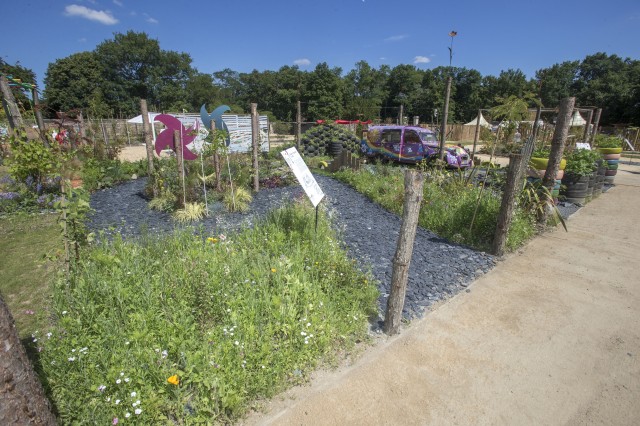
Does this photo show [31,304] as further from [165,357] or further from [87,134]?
[87,134]

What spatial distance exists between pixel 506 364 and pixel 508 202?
2597mm

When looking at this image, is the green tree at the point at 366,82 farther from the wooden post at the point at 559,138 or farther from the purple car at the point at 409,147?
the wooden post at the point at 559,138

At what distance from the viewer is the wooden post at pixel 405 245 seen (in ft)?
9.15

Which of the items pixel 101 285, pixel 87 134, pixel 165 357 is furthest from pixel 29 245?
pixel 87 134

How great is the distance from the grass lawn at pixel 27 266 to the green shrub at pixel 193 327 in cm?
49

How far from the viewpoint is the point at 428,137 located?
11930 millimetres

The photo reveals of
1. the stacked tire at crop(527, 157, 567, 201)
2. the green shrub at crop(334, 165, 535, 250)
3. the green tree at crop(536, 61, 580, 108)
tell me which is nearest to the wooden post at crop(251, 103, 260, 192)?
the green shrub at crop(334, 165, 535, 250)

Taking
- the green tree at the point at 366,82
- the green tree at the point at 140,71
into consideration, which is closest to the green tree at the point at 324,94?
the green tree at the point at 366,82

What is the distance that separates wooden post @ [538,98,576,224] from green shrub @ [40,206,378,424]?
4.49 meters

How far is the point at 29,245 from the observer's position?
15.4 feet

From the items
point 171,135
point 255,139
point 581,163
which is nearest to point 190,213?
point 171,135

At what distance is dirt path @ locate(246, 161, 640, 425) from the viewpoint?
2184mm

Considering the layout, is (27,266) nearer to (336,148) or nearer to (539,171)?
(539,171)

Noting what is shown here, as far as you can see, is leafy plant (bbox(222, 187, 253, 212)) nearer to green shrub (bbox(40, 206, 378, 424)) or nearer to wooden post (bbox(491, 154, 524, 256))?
green shrub (bbox(40, 206, 378, 424))
